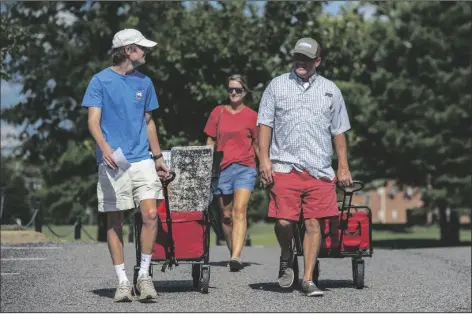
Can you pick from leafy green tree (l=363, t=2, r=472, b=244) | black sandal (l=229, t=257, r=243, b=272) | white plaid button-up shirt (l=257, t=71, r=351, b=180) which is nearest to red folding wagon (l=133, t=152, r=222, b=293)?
white plaid button-up shirt (l=257, t=71, r=351, b=180)

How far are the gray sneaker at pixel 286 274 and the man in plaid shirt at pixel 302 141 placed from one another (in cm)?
17

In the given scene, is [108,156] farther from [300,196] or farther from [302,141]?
[300,196]

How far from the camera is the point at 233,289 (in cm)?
953

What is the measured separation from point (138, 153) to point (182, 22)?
29.1m

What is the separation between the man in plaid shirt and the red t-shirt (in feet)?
5.92

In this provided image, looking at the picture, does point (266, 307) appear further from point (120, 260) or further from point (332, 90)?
point (332, 90)

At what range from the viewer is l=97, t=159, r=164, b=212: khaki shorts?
794 centimetres

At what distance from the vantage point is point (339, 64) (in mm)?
38656

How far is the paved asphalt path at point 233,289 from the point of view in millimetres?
8562

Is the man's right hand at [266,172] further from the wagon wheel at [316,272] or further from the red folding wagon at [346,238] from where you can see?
the wagon wheel at [316,272]

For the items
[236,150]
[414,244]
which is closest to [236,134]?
[236,150]

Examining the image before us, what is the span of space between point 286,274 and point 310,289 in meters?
0.29

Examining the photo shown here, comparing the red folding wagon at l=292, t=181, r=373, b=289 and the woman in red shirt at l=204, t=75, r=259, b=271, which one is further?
the woman in red shirt at l=204, t=75, r=259, b=271

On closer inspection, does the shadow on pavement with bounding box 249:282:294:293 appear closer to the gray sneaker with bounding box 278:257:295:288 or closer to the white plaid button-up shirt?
the gray sneaker with bounding box 278:257:295:288
